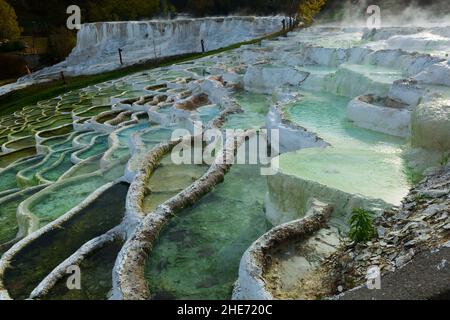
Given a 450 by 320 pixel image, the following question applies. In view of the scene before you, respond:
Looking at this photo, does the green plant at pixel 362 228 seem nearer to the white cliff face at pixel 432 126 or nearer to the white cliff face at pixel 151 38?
the white cliff face at pixel 432 126

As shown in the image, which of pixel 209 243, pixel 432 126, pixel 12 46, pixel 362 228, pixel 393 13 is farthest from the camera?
pixel 12 46

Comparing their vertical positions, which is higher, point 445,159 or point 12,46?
point 12,46

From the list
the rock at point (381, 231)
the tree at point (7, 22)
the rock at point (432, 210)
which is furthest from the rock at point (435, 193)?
the tree at point (7, 22)

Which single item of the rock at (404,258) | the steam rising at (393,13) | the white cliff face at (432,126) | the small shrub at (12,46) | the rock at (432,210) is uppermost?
the steam rising at (393,13)

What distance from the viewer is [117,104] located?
18.7 m

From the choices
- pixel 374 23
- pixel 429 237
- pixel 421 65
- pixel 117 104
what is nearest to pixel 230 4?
pixel 374 23

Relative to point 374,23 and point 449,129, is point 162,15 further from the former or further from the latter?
point 449,129

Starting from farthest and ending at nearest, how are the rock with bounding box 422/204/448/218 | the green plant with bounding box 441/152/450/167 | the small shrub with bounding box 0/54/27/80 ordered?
1. the small shrub with bounding box 0/54/27/80
2. the green plant with bounding box 441/152/450/167
3. the rock with bounding box 422/204/448/218

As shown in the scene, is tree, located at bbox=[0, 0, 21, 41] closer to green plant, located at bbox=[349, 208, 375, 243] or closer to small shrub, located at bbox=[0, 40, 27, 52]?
small shrub, located at bbox=[0, 40, 27, 52]

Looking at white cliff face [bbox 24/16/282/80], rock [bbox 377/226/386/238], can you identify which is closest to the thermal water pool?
rock [bbox 377/226/386/238]

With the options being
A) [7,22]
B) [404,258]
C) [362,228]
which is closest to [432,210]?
[362,228]

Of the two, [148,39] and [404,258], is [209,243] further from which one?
[148,39]

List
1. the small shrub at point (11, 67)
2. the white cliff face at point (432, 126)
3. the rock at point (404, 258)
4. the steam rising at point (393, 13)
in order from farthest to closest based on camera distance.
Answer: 1. the small shrub at point (11, 67)
2. the steam rising at point (393, 13)
3. the white cliff face at point (432, 126)
4. the rock at point (404, 258)
